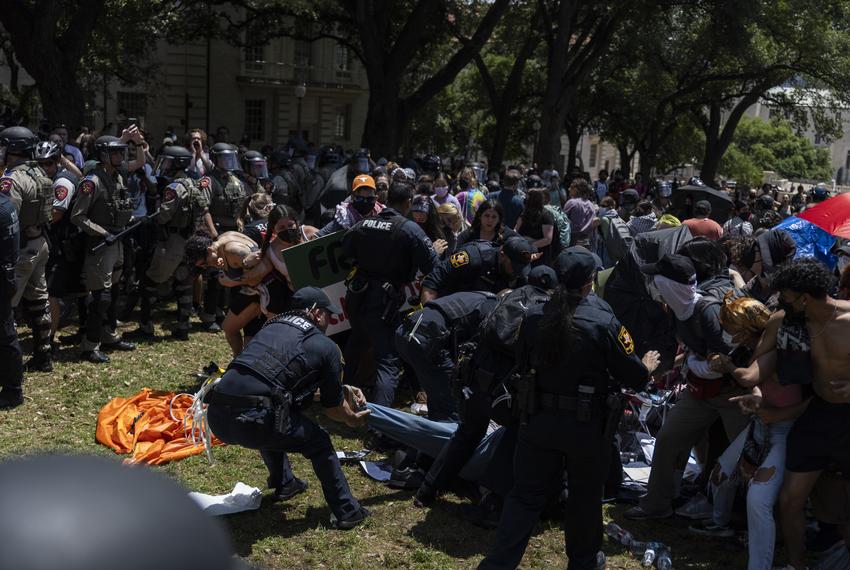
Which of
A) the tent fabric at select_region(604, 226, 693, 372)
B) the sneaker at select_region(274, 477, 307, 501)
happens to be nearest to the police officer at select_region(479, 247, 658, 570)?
the sneaker at select_region(274, 477, 307, 501)

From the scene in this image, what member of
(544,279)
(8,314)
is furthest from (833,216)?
(8,314)

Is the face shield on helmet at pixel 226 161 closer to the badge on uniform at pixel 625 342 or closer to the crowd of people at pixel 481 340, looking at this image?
the crowd of people at pixel 481 340

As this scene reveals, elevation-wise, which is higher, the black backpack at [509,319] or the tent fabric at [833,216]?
the tent fabric at [833,216]

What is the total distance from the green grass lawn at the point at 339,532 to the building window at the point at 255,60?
35930mm

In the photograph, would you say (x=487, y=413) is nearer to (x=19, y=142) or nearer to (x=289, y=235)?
(x=289, y=235)

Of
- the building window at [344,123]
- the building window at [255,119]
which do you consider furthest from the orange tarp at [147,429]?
the building window at [344,123]

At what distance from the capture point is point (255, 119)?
43.7 metres

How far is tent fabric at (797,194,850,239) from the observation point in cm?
727

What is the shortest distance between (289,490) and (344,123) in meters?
43.6

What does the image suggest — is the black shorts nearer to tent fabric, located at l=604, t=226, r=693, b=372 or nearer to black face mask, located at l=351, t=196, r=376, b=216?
tent fabric, located at l=604, t=226, r=693, b=372

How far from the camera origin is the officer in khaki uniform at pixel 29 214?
787 cm

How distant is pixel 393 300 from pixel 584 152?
67.1m

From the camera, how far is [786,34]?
91.7 feet

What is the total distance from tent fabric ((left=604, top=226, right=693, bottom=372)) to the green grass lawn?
138 centimetres
